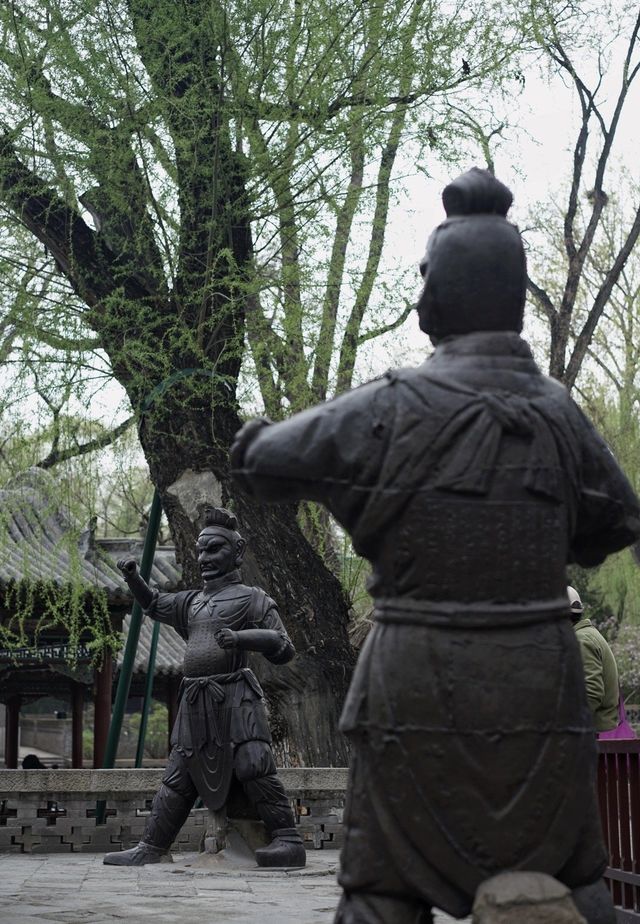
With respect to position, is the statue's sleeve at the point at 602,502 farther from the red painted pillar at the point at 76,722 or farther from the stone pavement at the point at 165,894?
the red painted pillar at the point at 76,722

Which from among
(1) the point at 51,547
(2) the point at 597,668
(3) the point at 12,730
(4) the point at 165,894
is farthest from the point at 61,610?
(2) the point at 597,668

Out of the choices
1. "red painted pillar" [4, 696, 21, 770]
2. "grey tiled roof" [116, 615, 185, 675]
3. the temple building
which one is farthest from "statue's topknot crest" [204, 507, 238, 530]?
"red painted pillar" [4, 696, 21, 770]

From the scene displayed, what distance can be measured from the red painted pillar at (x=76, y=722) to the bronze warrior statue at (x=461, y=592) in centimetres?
1594

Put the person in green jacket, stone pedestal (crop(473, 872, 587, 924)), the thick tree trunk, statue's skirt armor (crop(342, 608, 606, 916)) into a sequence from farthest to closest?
the thick tree trunk → the person in green jacket → statue's skirt armor (crop(342, 608, 606, 916)) → stone pedestal (crop(473, 872, 587, 924))

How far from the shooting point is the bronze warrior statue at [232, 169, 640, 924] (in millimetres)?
2840

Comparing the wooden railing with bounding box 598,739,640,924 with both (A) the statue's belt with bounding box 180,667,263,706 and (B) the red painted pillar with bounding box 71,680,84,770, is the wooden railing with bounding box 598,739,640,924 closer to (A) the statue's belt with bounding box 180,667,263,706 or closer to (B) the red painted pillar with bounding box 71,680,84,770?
(A) the statue's belt with bounding box 180,667,263,706

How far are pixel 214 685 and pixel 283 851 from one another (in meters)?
1.05

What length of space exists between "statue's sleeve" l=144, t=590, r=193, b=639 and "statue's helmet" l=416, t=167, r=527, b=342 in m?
4.51

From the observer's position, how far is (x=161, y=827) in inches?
296

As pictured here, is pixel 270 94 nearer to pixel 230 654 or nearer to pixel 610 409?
pixel 230 654

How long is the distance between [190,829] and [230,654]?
2.78 m

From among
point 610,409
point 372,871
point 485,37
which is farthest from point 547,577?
point 610,409

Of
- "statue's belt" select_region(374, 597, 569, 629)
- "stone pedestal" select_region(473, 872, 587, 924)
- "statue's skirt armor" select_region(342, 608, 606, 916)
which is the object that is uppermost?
"statue's belt" select_region(374, 597, 569, 629)

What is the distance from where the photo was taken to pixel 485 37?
10.1 m
